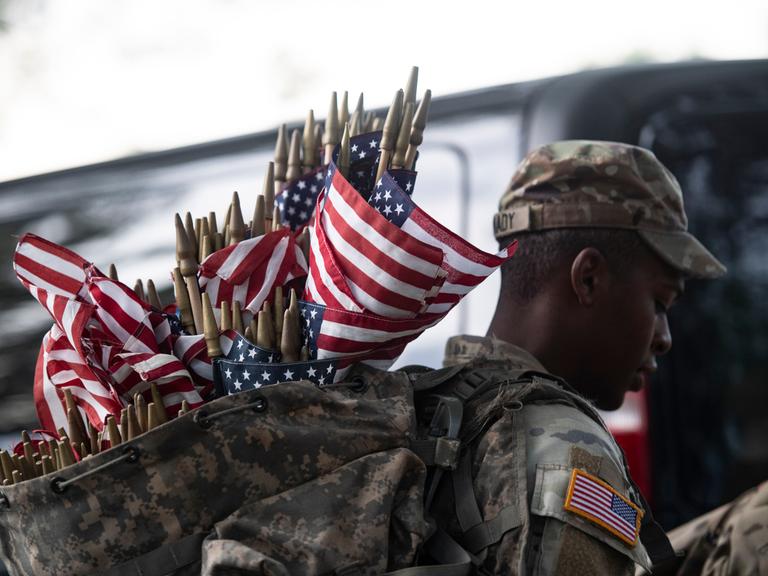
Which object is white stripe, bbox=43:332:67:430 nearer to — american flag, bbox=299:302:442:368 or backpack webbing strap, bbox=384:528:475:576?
american flag, bbox=299:302:442:368

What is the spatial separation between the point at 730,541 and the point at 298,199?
111 centimetres

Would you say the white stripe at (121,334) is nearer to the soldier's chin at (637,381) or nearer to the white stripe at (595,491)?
the white stripe at (595,491)

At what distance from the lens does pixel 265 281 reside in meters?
1.86

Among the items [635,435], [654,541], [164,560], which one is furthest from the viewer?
[635,435]

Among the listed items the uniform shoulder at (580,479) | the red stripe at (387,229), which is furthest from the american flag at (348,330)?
the uniform shoulder at (580,479)

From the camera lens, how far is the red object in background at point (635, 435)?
3.10 meters

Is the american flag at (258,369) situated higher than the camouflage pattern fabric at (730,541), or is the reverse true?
the american flag at (258,369)

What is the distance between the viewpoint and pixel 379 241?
1718 mm

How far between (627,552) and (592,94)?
1793 millimetres

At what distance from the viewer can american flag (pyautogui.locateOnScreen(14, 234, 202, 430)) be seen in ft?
5.82

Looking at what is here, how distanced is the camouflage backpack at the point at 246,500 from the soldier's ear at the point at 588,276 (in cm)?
66

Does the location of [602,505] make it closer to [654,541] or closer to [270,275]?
[654,541]

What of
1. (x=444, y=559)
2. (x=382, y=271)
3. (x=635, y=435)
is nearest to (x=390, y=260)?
(x=382, y=271)

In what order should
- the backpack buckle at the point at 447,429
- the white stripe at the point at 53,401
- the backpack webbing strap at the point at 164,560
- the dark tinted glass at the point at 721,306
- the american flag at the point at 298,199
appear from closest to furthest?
the backpack webbing strap at the point at 164,560
the backpack buckle at the point at 447,429
the white stripe at the point at 53,401
the american flag at the point at 298,199
the dark tinted glass at the point at 721,306
